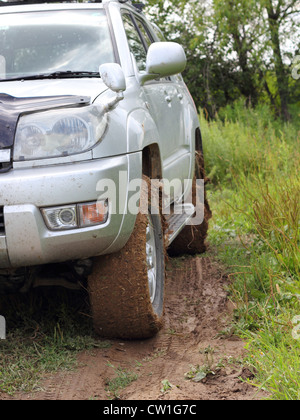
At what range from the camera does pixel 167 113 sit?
13.9 feet

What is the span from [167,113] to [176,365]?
184 cm

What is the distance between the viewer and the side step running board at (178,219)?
12.8ft

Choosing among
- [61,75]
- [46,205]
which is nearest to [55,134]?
[46,205]

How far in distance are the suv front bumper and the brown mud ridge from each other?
22.9 inches

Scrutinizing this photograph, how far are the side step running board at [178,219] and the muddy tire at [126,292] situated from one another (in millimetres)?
597

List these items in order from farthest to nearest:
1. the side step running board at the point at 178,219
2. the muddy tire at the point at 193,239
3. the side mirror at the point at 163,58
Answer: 1. the muddy tire at the point at 193,239
2. the side step running board at the point at 178,219
3. the side mirror at the point at 163,58

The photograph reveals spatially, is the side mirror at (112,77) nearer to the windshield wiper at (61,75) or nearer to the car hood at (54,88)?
the car hood at (54,88)

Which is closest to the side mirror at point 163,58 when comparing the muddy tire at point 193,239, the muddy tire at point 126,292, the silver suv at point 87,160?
the silver suv at point 87,160

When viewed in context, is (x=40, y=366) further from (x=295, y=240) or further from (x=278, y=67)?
(x=278, y=67)

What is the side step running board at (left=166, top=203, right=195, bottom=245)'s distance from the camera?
391 cm

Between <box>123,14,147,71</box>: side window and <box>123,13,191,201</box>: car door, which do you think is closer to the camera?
<box>123,13,191,201</box>: car door

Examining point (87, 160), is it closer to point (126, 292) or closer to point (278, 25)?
point (126, 292)

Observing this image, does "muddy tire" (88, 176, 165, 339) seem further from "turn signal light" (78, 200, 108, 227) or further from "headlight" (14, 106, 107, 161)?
"headlight" (14, 106, 107, 161)

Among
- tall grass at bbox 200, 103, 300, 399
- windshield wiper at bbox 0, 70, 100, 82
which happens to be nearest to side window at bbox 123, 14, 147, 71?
windshield wiper at bbox 0, 70, 100, 82
